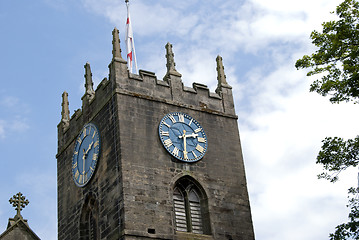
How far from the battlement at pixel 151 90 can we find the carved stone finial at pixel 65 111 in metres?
0.56

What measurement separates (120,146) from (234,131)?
5630mm

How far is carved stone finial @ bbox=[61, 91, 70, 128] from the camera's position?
32.5m

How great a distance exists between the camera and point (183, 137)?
2830cm

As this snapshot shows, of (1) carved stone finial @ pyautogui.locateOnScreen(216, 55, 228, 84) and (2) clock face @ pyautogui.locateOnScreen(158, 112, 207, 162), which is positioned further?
(1) carved stone finial @ pyautogui.locateOnScreen(216, 55, 228, 84)

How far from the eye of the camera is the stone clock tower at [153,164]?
86.0 feet

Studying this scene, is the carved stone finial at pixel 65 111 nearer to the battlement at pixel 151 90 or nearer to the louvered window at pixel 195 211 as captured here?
the battlement at pixel 151 90

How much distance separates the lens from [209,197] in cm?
2761

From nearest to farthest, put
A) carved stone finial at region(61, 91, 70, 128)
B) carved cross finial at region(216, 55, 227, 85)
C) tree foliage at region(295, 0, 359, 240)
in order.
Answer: tree foliage at region(295, 0, 359, 240)
carved cross finial at region(216, 55, 227, 85)
carved stone finial at region(61, 91, 70, 128)

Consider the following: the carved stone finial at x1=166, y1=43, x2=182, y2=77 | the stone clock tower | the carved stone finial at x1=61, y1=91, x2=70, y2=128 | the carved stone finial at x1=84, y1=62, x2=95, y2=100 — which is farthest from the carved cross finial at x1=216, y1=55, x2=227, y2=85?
the carved stone finial at x1=61, y1=91, x2=70, y2=128

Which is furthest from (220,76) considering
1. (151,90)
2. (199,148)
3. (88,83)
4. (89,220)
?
(89,220)

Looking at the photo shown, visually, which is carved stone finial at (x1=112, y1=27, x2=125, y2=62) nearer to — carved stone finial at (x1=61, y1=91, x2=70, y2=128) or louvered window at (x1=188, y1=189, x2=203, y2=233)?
carved stone finial at (x1=61, y1=91, x2=70, y2=128)

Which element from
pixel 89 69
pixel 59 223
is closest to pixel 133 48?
pixel 89 69

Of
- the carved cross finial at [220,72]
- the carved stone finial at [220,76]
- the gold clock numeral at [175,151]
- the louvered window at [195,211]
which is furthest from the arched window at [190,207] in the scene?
the carved cross finial at [220,72]

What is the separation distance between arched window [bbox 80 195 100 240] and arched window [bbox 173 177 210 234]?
3202 mm
